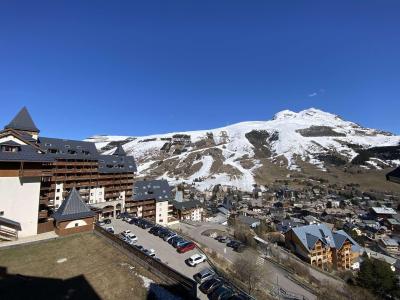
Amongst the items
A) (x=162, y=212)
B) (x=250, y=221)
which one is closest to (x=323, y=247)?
(x=250, y=221)

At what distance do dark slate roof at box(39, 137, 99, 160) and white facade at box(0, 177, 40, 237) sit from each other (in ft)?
93.0

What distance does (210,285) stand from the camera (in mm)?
25703

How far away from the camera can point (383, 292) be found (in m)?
52.3

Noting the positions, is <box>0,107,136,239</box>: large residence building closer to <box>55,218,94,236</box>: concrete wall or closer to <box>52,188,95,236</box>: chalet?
<box>52,188,95,236</box>: chalet

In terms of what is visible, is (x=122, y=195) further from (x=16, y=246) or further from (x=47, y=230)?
(x=16, y=246)

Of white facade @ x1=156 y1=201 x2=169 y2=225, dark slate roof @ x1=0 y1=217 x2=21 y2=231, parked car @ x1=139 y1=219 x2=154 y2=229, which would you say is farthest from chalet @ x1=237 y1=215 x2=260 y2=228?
dark slate roof @ x1=0 y1=217 x2=21 y2=231

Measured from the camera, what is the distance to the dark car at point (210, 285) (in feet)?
81.8

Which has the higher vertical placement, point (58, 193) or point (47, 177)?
point (47, 177)

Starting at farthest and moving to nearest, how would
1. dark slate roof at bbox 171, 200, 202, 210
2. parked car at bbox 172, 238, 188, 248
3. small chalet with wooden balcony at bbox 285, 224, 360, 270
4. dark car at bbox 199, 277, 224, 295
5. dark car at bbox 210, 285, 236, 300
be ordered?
dark slate roof at bbox 171, 200, 202, 210 < small chalet with wooden balcony at bbox 285, 224, 360, 270 < parked car at bbox 172, 238, 188, 248 < dark car at bbox 199, 277, 224, 295 < dark car at bbox 210, 285, 236, 300

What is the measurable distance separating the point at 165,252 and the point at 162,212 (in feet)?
148

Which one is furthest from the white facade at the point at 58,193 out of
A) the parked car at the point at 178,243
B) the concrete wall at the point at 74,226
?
the parked car at the point at 178,243

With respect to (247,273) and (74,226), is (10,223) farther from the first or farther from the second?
(247,273)

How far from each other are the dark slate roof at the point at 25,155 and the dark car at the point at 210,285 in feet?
78.4

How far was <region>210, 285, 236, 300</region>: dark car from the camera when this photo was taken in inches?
919
